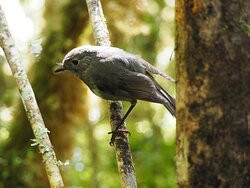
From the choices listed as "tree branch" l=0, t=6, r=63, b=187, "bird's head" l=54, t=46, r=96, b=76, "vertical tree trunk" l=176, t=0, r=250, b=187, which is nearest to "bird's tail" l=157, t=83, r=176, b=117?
"bird's head" l=54, t=46, r=96, b=76

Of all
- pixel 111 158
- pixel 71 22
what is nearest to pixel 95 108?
pixel 111 158

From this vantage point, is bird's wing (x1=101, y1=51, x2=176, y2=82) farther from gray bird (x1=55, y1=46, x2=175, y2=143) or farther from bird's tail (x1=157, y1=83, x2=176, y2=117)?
bird's tail (x1=157, y1=83, x2=176, y2=117)

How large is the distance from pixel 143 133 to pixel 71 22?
6.79ft

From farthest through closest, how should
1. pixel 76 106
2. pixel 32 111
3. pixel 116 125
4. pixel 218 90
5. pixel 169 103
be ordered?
pixel 76 106 → pixel 116 125 → pixel 169 103 → pixel 32 111 → pixel 218 90

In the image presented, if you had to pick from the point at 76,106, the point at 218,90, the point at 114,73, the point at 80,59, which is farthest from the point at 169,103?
the point at 76,106

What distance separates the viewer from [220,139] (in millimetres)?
2354

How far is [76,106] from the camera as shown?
728 centimetres

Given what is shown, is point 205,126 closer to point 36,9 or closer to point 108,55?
point 108,55

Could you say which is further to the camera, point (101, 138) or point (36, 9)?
point (101, 138)

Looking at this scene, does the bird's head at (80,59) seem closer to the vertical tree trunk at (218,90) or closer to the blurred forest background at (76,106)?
the blurred forest background at (76,106)

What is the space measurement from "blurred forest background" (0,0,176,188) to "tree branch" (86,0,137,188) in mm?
1399

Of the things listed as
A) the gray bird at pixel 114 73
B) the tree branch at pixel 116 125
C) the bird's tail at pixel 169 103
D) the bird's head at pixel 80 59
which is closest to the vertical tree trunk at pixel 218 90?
the tree branch at pixel 116 125

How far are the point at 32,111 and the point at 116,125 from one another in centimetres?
96

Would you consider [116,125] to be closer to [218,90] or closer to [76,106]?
[218,90]
